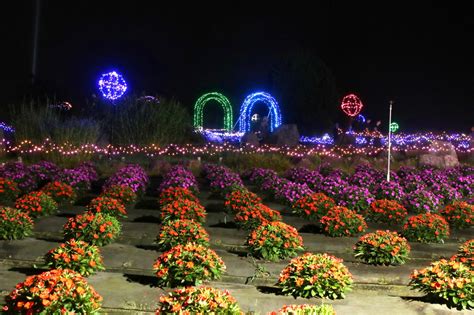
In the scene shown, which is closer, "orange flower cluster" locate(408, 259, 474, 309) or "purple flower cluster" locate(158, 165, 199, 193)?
"orange flower cluster" locate(408, 259, 474, 309)

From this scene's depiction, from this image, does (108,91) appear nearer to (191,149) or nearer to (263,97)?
(191,149)

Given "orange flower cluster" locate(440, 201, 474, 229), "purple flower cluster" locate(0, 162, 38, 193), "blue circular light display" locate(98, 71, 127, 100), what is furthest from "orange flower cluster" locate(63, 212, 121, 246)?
"blue circular light display" locate(98, 71, 127, 100)

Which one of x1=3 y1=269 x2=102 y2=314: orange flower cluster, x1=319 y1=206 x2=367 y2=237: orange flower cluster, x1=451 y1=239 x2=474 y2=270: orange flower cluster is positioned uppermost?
A: x1=319 y1=206 x2=367 y2=237: orange flower cluster

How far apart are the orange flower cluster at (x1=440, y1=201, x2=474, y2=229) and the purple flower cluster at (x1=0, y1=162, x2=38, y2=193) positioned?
781cm

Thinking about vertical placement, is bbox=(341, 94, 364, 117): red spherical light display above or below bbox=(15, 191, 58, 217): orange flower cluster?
above

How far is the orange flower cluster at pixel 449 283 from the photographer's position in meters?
6.56

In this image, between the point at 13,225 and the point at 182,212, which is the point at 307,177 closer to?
the point at 182,212

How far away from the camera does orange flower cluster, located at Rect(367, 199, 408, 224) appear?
36.0ft

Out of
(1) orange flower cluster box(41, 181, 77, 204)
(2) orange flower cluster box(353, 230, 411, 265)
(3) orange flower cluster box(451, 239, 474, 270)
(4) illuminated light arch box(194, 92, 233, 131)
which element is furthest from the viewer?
(4) illuminated light arch box(194, 92, 233, 131)

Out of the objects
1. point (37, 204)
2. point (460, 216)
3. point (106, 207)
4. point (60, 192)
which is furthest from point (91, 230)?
point (460, 216)

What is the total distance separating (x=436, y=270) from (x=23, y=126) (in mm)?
12502

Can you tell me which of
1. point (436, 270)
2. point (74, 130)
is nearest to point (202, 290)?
point (436, 270)

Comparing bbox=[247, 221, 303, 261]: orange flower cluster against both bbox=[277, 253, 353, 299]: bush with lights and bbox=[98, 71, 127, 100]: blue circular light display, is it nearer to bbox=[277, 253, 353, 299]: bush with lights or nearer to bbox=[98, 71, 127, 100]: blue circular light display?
bbox=[277, 253, 353, 299]: bush with lights

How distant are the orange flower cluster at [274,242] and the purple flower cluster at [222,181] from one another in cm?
362
